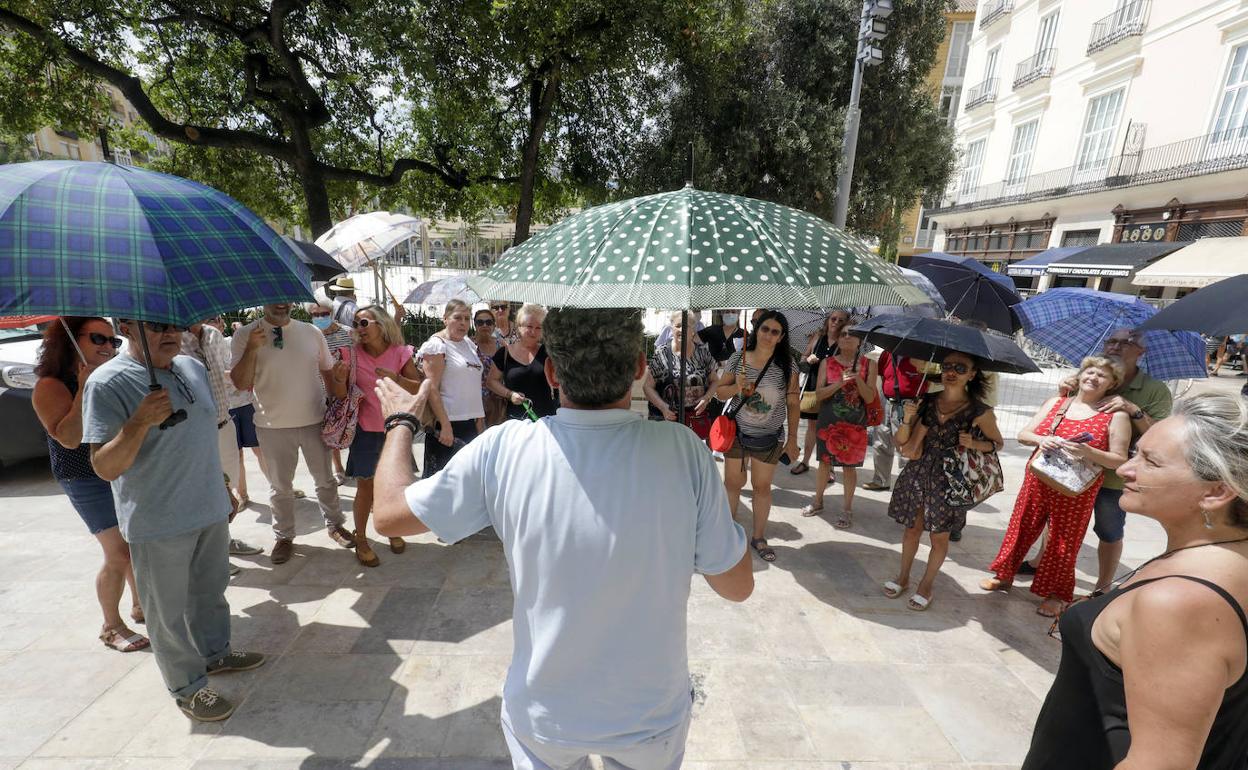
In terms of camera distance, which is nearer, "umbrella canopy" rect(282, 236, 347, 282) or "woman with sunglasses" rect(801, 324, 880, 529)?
"woman with sunglasses" rect(801, 324, 880, 529)

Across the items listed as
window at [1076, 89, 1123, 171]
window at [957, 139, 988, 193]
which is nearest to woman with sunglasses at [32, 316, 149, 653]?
window at [1076, 89, 1123, 171]

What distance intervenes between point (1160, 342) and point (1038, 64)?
26.2 meters

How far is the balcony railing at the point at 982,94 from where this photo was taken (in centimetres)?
2538

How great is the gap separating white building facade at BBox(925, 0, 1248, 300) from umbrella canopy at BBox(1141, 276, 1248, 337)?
534 inches

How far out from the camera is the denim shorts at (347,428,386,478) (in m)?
3.99

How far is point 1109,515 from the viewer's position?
3.61 meters

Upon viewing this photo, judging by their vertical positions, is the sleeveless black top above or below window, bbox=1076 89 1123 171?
below

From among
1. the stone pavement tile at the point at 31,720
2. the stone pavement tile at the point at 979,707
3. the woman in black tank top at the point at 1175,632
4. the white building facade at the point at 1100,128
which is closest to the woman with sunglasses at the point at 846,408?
the stone pavement tile at the point at 979,707

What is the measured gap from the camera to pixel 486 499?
1.35 metres

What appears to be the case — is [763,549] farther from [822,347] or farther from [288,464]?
[288,464]

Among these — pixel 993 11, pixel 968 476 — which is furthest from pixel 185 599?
pixel 993 11

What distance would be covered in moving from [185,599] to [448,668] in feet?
4.27

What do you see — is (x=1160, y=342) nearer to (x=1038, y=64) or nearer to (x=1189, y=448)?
(x=1189, y=448)

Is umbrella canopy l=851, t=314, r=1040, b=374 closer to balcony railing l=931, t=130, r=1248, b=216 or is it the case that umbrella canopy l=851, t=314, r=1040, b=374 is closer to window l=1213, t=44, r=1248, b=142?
balcony railing l=931, t=130, r=1248, b=216
